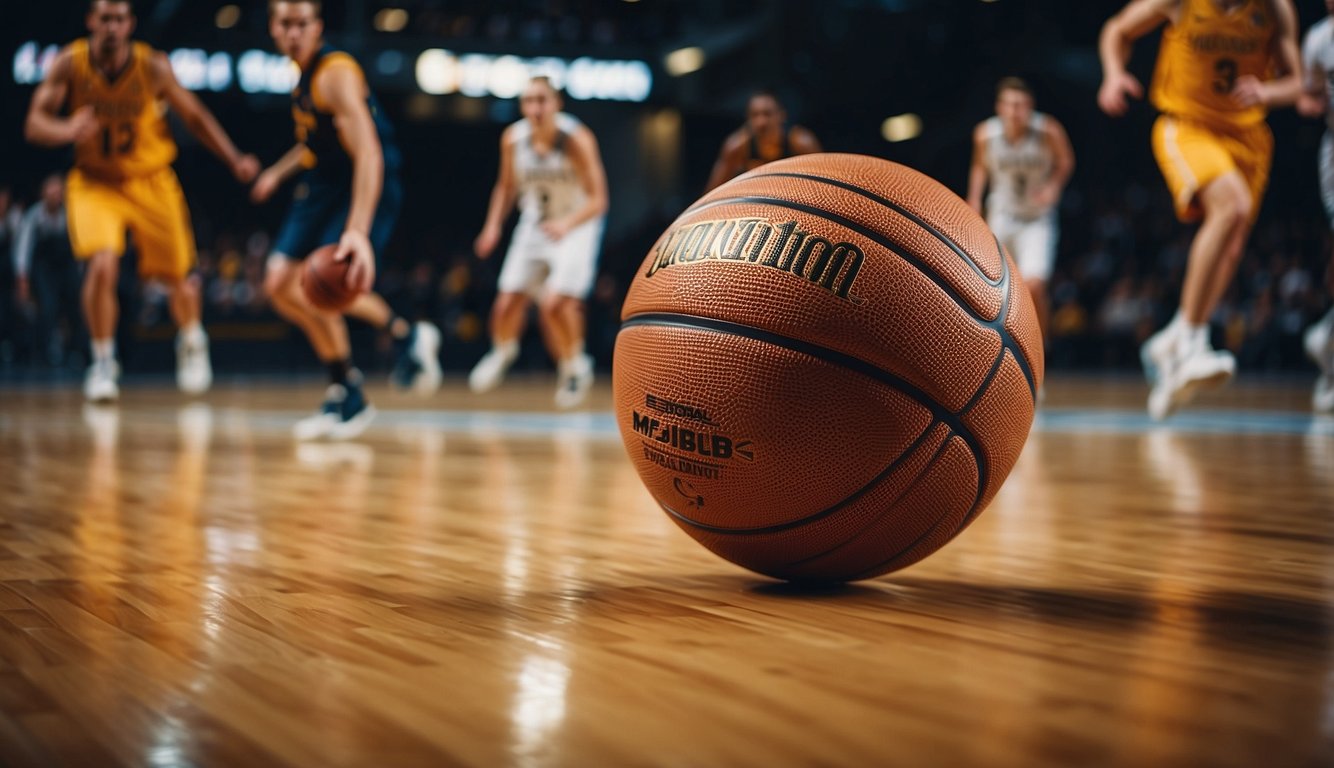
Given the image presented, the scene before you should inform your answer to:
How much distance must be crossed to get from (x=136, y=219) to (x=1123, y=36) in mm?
5639

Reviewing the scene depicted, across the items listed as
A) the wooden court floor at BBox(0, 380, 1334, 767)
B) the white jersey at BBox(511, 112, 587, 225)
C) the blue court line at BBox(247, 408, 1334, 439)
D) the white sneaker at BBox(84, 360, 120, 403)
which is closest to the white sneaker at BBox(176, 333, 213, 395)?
the white sneaker at BBox(84, 360, 120, 403)

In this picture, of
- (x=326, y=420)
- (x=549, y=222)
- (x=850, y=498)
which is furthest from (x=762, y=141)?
(x=850, y=498)

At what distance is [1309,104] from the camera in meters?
6.98

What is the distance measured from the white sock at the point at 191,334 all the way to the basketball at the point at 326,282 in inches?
169

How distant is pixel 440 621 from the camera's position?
2.38 m

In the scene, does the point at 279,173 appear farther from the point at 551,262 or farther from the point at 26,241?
the point at 26,241

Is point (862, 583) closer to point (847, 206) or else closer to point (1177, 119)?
point (847, 206)

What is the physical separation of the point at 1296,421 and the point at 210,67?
19351 millimetres

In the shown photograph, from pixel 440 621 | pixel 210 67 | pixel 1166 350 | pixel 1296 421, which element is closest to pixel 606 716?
pixel 440 621

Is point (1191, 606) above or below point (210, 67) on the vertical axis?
below

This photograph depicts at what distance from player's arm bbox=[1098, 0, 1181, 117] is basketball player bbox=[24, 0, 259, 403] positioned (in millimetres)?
4222

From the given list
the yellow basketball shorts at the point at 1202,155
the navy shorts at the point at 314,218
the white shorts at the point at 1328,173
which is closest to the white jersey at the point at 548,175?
the navy shorts at the point at 314,218

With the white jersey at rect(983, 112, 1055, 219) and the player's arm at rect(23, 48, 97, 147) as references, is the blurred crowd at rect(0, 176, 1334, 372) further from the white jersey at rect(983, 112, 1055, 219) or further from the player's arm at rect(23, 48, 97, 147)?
the white jersey at rect(983, 112, 1055, 219)

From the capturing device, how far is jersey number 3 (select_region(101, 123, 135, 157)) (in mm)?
8531
